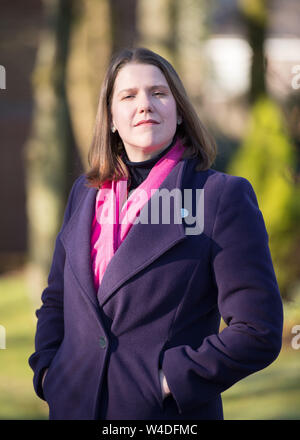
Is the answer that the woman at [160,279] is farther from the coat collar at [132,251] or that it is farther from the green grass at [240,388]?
the green grass at [240,388]

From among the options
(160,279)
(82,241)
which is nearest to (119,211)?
(82,241)

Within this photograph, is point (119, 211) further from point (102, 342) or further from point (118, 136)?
point (102, 342)

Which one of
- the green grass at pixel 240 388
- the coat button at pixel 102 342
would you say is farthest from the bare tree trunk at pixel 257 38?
the coat button at pixel 102 342

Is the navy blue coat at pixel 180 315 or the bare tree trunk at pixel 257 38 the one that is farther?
the bare tree trunk at pixel 257 38

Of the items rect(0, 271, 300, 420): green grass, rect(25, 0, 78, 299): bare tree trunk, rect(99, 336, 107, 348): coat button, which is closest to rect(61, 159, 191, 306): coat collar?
rect(99, 336, 107, 348): coat button

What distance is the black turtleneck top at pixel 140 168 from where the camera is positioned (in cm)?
227

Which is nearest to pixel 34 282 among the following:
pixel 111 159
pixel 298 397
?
pixel 298 397

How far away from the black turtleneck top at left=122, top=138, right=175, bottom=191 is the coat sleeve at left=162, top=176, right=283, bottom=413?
0.98 feet

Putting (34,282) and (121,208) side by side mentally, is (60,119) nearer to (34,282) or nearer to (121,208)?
(34,282)

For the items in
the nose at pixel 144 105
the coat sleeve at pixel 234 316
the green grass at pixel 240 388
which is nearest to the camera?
the coat sleeve at pixel 234 316

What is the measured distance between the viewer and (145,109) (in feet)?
7.11

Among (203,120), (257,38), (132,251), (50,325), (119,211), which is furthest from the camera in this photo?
(257,38)

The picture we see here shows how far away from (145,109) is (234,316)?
73 cm

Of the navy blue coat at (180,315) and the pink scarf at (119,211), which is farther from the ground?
the pink scarf at (119,211)
